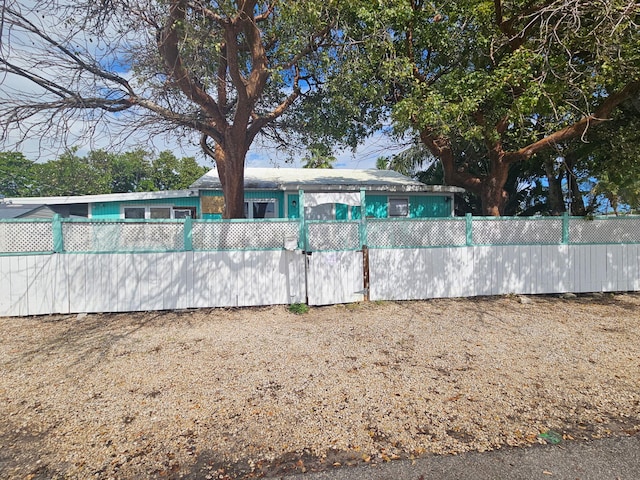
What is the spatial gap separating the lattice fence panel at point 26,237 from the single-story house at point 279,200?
5.16 meters

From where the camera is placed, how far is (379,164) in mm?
23297

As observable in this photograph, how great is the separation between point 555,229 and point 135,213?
1227 centimetres

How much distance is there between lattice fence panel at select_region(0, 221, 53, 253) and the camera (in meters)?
5.59

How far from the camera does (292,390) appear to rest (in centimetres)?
326

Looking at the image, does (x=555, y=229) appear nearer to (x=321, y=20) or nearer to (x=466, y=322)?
(x=466, y=322)

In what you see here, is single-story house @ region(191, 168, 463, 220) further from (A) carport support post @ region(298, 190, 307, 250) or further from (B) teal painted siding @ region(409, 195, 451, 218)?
(A) carport support post @ region(298, 190, 307, 250)

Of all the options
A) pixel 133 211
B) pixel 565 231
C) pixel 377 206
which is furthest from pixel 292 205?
pixel 565 231

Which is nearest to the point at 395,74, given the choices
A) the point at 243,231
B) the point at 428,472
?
the point at 243,231

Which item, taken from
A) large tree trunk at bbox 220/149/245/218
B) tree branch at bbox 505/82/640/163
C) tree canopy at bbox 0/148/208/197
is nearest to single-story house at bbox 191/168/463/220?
large tree trunk at bbox 220/149/245/218

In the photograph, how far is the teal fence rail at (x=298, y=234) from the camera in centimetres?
570

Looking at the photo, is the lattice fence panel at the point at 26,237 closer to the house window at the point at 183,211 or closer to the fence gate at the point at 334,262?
the fence gate at the point at 334,262

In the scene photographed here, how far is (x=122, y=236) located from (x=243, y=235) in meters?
2.06

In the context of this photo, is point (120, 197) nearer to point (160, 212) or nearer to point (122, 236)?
point (160, 212)

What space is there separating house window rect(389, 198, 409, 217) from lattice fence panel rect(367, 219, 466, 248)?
441 cm
